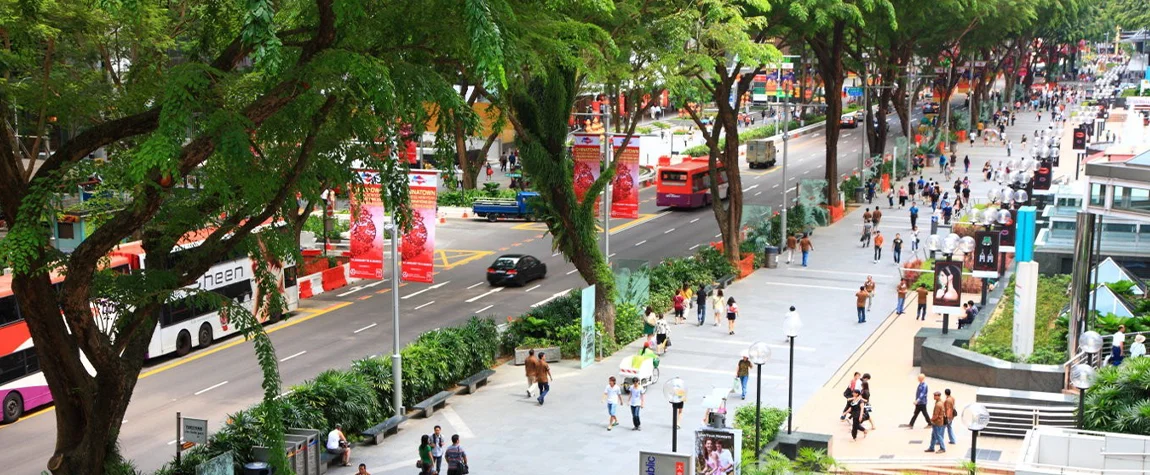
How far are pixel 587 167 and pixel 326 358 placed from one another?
28.9 feet

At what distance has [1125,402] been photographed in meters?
25.1

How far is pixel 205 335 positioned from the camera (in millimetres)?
36312

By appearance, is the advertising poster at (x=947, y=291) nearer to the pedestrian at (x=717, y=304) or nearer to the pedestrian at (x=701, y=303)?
the pedestrian at (x=717, y=304)

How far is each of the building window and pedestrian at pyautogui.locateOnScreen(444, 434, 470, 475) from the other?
2406 cm

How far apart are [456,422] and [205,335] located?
11.2 m

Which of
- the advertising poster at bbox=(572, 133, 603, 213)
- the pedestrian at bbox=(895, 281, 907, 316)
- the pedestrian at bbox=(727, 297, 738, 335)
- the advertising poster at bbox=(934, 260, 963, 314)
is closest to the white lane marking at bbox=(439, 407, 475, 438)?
the advertising poster at bbox=(572, 133, 603, 213)

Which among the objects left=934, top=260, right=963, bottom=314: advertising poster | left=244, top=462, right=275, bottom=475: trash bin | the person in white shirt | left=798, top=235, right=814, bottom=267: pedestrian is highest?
left=934, top=260, right=963, bottom=314: advertising poster

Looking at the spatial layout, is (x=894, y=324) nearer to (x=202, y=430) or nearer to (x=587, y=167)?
(x=587, y=167)

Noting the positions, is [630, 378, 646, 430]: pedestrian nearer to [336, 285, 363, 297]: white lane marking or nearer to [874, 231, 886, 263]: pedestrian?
[336, 285, 363, 297]: white lane marking

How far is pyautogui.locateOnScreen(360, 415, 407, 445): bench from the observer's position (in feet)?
87.7

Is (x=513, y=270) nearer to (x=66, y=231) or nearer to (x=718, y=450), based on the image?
(x=66, y=231)

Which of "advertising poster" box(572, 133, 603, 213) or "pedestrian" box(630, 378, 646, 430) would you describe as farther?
"advertising poster" box(572, 133, 603, 213)

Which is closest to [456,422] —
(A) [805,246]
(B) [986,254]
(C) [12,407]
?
(C) [12,407]

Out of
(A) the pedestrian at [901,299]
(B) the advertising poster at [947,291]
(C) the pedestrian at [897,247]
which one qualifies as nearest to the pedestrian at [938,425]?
(B) the advertising poster at [947,291]
